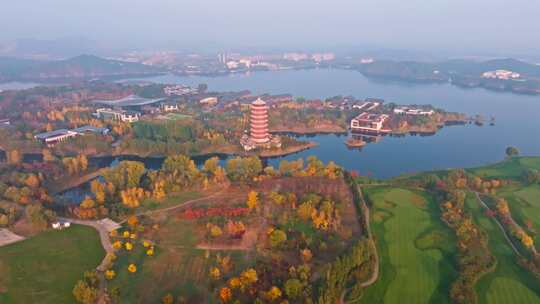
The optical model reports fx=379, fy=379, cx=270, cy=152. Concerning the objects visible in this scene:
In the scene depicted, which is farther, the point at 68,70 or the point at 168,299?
the point at 68,70

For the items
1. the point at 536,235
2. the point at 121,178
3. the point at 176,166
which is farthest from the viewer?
the point at 176,166

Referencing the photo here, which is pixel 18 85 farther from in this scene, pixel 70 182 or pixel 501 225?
pixel 501 225

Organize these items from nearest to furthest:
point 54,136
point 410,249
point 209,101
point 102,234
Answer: point 410,249
point 102,234
point 54,136
point 209,101

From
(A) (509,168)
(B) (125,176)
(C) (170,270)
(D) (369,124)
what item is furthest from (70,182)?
(A) (509,168)

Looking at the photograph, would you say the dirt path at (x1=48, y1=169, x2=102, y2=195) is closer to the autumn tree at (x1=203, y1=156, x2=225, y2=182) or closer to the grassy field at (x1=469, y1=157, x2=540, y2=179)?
the autumn tree at (x1=203, y1=156, x2=225, y2=182)

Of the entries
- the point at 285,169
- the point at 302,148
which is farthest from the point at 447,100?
the point at 285,169

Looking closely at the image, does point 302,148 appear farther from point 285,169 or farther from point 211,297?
point 211,297

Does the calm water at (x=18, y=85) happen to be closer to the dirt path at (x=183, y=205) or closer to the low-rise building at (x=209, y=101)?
the low-rise building at (x=209, y=101)

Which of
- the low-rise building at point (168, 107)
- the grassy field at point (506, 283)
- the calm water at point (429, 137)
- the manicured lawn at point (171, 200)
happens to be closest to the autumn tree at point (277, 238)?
the manicured lawn at point (171, 200)
